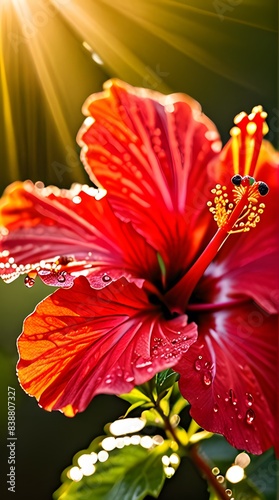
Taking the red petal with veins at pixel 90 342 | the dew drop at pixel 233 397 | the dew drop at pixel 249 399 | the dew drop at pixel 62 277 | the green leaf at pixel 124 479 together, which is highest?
the dew drop at pixel 62 277

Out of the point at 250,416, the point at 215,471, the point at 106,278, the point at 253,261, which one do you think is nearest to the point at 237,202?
the point at 253,261

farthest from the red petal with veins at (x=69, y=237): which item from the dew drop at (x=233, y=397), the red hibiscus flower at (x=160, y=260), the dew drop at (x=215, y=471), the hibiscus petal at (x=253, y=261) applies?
the dew drop at (x=215, y=471)

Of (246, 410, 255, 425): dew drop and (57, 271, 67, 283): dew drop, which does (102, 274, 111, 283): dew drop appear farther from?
(246, 410, 255, 425): dew drop

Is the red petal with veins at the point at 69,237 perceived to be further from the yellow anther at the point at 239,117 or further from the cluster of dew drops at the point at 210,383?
the yellow anther at the point at 239,117

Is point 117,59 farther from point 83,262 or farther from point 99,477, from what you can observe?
point 99,477

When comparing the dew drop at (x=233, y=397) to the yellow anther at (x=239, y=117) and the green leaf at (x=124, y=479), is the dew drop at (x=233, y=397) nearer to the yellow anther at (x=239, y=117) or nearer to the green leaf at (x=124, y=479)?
the green leaf at (x=124, y=479)

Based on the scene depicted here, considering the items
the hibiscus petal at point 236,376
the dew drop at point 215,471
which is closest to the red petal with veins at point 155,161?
the hibiscus petal at point 236,376

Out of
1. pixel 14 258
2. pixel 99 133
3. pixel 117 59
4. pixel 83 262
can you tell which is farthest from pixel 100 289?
pixel 117 59

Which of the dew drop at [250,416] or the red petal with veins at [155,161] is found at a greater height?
the red petal with veins at [155,161]
